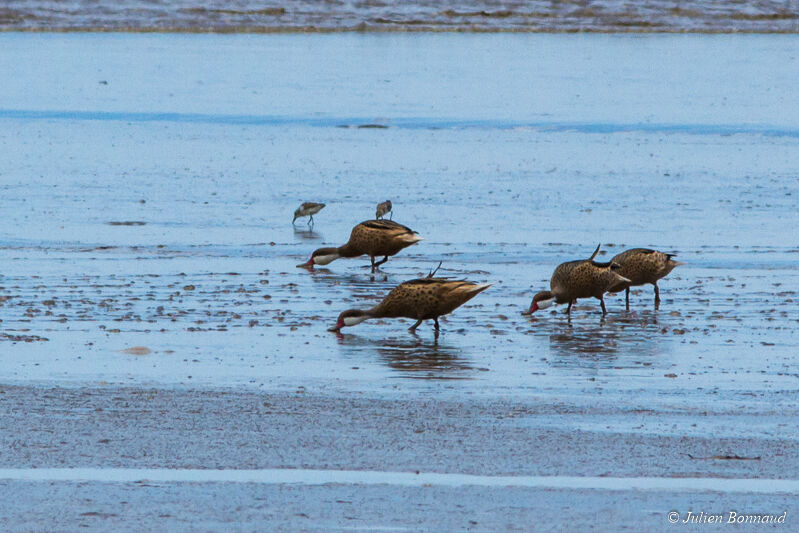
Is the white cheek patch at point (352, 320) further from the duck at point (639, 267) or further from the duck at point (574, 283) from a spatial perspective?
the duck at point (639, 267)

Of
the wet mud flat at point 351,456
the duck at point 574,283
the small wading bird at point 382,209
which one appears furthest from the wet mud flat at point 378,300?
the small wading bird at point 382,209

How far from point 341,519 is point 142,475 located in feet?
3.56

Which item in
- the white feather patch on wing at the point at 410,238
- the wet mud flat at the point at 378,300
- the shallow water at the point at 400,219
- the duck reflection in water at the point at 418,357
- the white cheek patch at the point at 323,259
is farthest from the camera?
the white feather patch on wing at the point at 410,238

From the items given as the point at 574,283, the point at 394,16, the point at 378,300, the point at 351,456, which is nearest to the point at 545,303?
the point at 574,283

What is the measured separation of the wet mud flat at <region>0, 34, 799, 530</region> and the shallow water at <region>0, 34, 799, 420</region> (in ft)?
0.18

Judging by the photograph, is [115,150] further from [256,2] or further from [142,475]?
[256,2]

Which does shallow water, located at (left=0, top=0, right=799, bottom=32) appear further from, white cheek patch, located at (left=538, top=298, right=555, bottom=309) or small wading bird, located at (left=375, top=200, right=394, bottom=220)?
white cheek patch, located at (left=538, top=298, right=555, bottom=309)

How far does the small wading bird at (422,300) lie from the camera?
10.2 meters

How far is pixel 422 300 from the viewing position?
10.2m

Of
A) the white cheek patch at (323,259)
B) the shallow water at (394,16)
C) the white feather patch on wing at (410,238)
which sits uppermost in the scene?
the shallow water at (394,16)

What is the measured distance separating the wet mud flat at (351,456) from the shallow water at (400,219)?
1.90 feet

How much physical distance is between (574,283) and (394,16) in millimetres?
42886

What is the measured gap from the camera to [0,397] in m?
7.78

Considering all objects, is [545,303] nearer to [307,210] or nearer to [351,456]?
[351,456]
